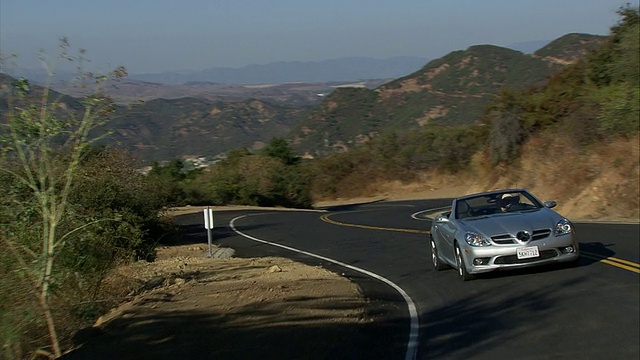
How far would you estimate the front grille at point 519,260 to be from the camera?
12641 mm

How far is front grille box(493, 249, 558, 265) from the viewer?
1264 centimetres

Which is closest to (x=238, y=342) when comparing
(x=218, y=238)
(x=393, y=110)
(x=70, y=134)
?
(x=70, y=134)

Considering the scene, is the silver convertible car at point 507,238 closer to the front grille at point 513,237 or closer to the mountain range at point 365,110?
the front grille at point 513,237

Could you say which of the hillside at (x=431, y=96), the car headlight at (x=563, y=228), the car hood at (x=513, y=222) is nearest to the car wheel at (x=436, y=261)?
the car hood at (x=513, y=222)

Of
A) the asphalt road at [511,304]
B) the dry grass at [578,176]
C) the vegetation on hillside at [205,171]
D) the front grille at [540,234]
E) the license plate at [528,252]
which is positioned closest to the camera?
the asphalt road at [511,304]

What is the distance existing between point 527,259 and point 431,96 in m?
107

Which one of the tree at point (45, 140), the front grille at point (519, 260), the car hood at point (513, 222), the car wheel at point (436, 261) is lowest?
the car wheel at point (436, 261)

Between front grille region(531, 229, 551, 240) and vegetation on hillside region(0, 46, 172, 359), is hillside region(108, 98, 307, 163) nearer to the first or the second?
front grille region(531, 229, 551, 240)

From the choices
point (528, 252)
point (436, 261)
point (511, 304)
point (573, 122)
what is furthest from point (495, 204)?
point (573, 122)

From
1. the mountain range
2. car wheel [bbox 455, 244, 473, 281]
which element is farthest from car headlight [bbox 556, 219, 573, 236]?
the mountain range

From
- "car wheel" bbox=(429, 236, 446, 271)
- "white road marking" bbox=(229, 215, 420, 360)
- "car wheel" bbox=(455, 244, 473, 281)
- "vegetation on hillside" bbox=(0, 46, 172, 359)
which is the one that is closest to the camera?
"white road marking" bbox=(229, 215, 420, 360)

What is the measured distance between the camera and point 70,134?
9711 mm

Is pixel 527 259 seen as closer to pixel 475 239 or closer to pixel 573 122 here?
pixel 475 239

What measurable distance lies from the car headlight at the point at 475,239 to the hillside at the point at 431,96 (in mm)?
87388
